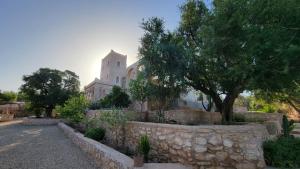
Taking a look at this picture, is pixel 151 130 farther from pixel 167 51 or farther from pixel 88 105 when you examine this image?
pixel 88 105

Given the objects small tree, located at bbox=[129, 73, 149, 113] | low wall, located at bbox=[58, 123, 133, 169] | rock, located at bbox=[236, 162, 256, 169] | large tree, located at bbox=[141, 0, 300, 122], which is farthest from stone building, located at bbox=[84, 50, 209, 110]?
rock, located at bbox=[236, 162, 256, 169]

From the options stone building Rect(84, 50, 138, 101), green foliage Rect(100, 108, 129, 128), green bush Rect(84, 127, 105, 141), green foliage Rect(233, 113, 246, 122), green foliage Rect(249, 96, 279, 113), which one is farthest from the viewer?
stone building Rect(84, 50, 138, 101)

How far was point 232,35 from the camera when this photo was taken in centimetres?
723

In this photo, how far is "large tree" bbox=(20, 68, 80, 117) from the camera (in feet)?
101

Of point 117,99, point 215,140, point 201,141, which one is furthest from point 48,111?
point 215,140

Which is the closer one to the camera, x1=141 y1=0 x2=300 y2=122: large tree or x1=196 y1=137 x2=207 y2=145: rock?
x1=196 y1=137 x2=207 y2=145: rock

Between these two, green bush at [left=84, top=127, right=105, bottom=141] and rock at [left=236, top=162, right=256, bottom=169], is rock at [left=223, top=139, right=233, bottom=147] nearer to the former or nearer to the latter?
rock at [left=236, top=162, right=256, bottom=169]

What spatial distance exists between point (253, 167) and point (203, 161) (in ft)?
4.68

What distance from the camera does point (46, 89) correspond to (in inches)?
1250

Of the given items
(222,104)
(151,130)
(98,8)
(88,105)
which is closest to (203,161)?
(151,130)

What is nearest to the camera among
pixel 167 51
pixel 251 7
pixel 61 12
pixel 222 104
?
pixel 251 7

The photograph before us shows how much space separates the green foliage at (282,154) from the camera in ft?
21.3

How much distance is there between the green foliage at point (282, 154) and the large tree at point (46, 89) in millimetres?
30991

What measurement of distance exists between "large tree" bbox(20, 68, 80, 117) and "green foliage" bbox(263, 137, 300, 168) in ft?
102
